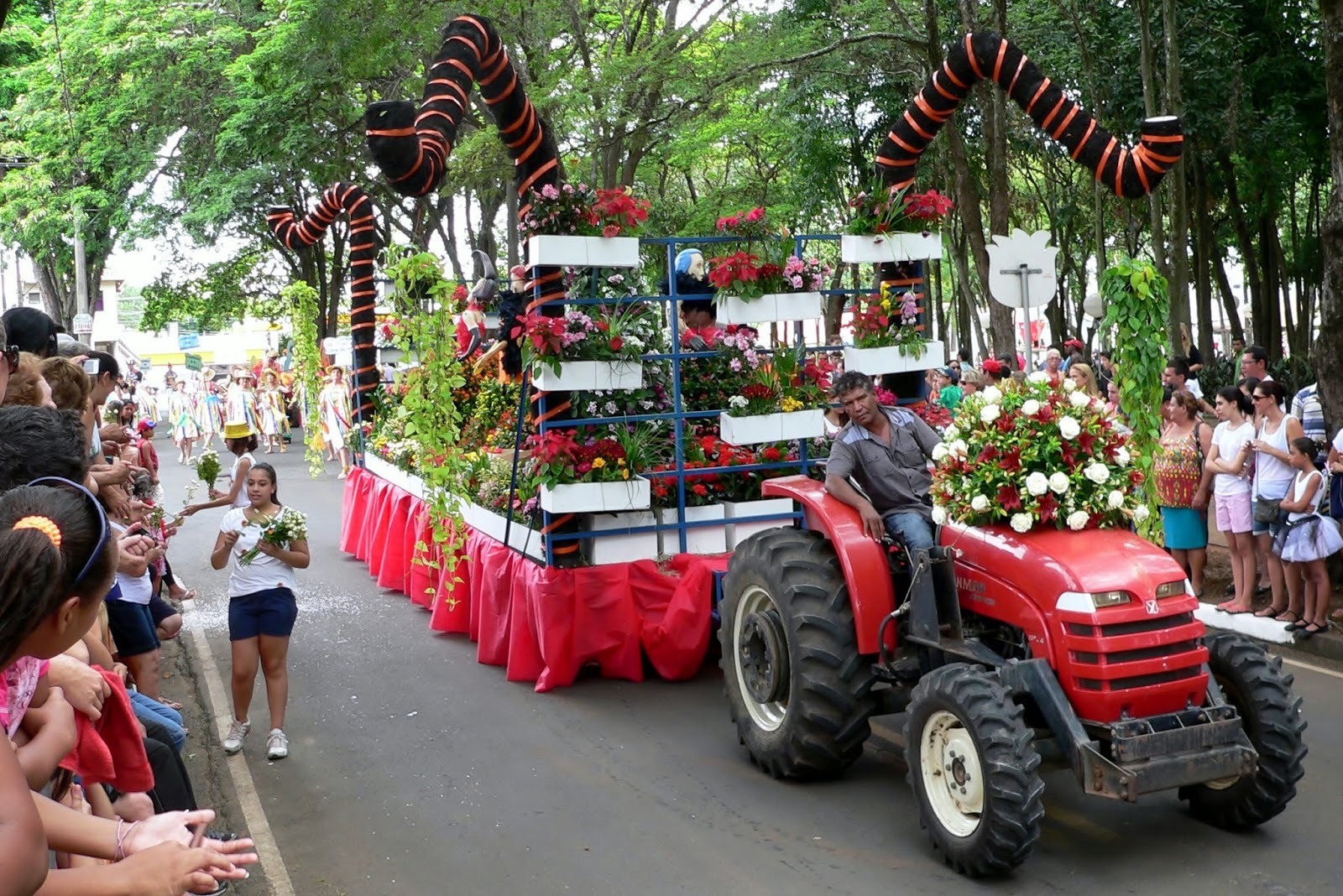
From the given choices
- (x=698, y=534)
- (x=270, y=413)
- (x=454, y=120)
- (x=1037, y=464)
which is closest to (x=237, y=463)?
(x=454, y=120)

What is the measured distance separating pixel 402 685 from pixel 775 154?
2240cm

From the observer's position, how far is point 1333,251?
1077 centimetres

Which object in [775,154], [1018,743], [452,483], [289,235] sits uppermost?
[775,154]

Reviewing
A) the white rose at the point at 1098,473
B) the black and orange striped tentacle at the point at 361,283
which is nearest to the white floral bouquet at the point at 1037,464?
the white rose at the point at 1098,473

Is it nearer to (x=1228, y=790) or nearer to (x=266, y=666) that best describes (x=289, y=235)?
(x=266, y=666)

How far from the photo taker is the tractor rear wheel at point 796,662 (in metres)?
6.59

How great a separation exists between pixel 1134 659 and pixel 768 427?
12.2ft

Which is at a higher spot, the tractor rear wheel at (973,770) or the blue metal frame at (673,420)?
the blue metal frame at (673,420)

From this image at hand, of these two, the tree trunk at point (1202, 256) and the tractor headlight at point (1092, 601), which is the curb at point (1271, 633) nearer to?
the tractor headlight at point (1092, 601)

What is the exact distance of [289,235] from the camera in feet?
58.6

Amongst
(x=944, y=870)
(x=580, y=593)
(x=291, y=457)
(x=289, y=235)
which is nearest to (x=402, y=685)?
(x=580, y=593)

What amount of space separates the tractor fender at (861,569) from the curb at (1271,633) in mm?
3632

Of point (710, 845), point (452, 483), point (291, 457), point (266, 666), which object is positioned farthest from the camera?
point (291, 457)

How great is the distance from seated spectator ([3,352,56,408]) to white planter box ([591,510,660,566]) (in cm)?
421
